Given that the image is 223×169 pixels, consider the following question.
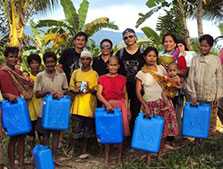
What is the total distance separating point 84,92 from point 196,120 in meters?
1.44

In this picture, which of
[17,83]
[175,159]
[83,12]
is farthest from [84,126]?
[83,12]

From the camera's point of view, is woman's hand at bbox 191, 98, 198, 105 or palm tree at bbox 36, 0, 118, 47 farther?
palm tree at bbox 36, 0, 118, 47

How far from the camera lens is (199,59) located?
5848mm

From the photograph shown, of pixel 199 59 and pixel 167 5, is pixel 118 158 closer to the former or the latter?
pixel 199 59

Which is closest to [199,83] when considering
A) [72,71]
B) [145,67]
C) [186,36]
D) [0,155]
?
→ [145,67]

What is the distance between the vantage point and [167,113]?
5.87 metres

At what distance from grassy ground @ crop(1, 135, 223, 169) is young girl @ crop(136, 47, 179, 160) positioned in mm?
347

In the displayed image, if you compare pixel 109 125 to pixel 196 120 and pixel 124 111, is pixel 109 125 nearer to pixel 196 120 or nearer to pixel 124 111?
pixel 124 111

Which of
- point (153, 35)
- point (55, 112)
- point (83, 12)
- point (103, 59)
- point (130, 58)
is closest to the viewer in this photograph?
point (55, 112)

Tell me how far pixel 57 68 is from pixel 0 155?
1.45m

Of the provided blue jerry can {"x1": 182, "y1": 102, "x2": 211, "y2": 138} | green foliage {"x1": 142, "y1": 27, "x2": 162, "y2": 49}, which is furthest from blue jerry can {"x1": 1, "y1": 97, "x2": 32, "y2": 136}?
green foliage {"x1": 142, "y1": 27, "x2": 162, "y2": 49}

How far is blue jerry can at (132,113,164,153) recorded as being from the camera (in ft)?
17.6

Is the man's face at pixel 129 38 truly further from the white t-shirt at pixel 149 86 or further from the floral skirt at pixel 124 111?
the floral skirt at pixel 124 111

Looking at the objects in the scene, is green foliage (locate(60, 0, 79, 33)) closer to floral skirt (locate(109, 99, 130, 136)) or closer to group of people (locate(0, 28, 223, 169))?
group of people (locate(0, 28, 223, 169))
